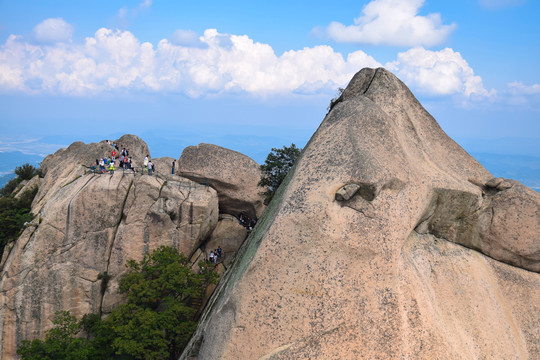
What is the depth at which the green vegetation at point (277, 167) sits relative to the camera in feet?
109

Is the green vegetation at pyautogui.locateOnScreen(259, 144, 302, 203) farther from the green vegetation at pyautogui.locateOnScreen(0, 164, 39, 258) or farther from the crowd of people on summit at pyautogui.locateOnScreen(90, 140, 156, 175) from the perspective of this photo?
the green vegetation at pyautogui.locateOnScreen(0, 164, 39, 258)

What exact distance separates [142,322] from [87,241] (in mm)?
7443

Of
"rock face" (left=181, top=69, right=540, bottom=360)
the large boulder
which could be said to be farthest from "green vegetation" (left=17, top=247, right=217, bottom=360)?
the large boulder

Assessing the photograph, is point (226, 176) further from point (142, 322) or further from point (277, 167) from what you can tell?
point (142, 322)

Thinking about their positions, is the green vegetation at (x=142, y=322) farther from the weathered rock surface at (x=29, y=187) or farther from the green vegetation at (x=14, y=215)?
the weathered rock surface at (x=29, y=187)

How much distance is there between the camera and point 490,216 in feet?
63.2

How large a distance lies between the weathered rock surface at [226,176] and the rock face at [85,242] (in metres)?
4.48

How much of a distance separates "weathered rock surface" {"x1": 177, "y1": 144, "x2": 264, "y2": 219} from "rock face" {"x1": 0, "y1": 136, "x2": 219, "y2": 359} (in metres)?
4.48

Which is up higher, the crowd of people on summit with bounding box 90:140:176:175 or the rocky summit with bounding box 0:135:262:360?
the crowd of people on summit with bounding box 90:140:176:175

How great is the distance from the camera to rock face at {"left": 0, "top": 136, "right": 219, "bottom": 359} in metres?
26.0

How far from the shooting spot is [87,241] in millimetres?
26719

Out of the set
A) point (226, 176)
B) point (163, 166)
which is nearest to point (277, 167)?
point (226, 176)

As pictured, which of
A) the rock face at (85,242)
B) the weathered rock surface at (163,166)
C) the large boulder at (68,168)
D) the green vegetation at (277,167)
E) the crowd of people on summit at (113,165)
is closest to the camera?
the rock face at (85,242)

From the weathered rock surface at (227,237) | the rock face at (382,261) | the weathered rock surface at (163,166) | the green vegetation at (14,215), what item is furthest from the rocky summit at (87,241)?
the rock face at (382,261)
